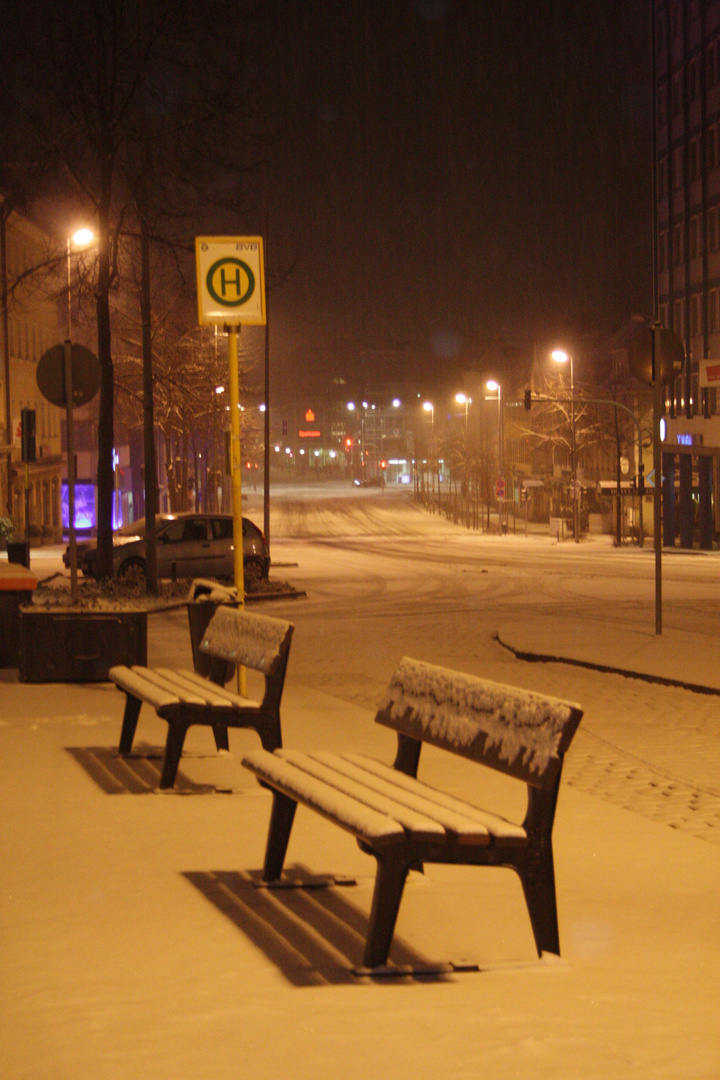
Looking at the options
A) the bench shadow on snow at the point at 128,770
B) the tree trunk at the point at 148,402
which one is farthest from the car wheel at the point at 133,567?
the bench shadow on snow at the point at 128,770

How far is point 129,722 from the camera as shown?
8742mm

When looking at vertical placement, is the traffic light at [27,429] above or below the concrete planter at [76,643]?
above

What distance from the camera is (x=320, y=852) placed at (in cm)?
652

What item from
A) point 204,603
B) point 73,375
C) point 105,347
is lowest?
point 204,603

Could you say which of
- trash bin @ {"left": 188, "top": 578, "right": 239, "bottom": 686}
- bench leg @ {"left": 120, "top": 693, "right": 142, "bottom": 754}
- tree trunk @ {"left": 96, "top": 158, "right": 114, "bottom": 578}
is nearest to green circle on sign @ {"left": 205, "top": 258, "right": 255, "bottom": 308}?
trash bin @ {"left": 188, "top": 578, "right": 239, "bottom": 686}

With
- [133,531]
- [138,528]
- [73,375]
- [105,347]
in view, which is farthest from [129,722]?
[138,528]

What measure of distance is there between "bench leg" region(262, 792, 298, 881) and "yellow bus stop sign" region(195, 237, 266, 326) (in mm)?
4615

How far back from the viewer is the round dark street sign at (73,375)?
1295cm

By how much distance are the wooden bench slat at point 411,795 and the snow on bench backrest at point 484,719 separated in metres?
0.24

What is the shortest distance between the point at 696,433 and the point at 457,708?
146ft

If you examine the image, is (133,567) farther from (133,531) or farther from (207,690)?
(207,690)

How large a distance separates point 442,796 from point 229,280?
5.31 metres

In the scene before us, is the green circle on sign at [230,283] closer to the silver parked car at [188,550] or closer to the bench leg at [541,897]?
the bench leg at [541,897]

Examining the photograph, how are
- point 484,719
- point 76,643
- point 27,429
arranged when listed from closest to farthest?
point 484,719, point 76,643, point 27,429
